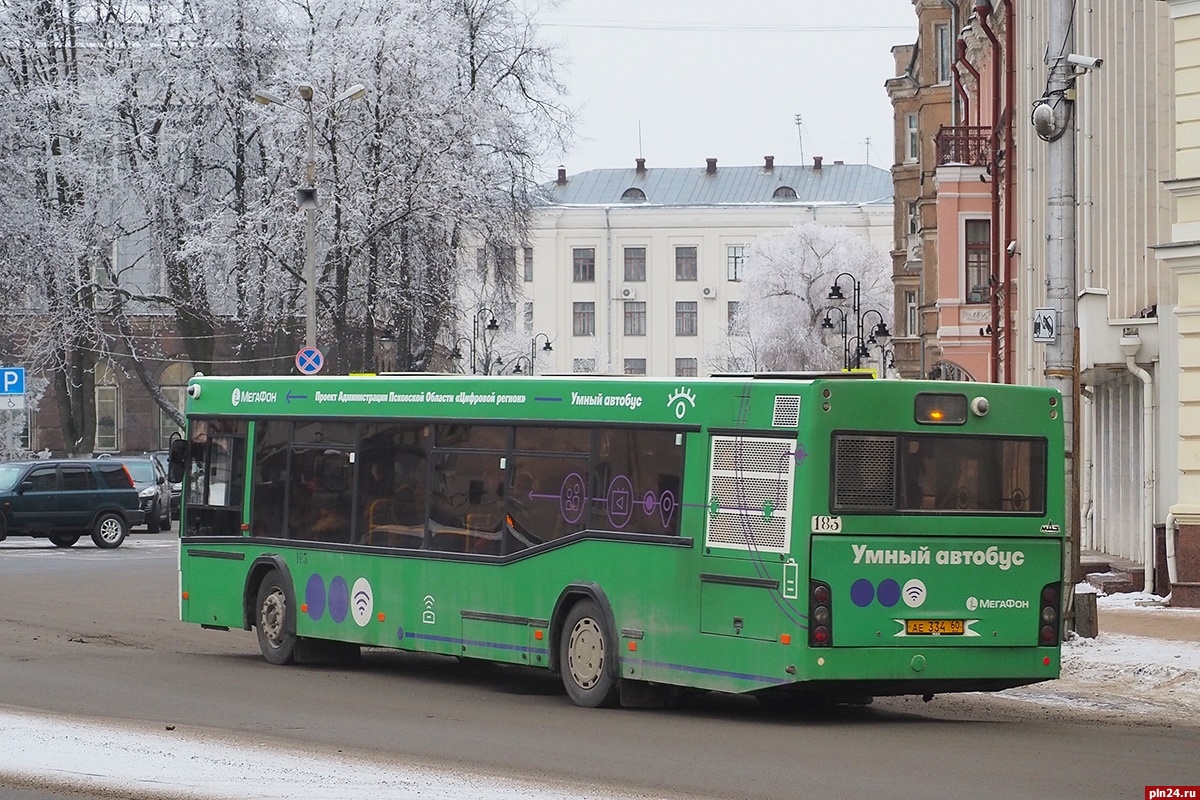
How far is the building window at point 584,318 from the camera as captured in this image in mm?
128500

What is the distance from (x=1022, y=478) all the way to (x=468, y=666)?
6.49 m

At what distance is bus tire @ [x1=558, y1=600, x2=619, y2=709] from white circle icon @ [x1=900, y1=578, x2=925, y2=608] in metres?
2.23

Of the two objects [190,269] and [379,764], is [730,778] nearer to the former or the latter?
[379,764]

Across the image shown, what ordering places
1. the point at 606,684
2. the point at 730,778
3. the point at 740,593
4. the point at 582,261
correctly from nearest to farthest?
the point at 730,778, the point at 740,593, the point at 606,684, the point at 582,261

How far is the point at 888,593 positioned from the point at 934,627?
45 cm

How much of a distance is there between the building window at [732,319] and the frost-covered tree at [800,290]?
1.12 ft

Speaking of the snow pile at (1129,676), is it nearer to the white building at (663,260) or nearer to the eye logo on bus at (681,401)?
the eye logo on bus at (681,401)

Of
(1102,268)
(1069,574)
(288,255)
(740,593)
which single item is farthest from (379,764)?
(288,255)

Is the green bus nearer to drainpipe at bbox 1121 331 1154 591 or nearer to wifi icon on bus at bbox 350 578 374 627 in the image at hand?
wifi icon on bus at bbox 350 578 374 627

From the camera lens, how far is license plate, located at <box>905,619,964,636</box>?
45.1 ft

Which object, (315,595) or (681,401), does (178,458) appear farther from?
(681,401)

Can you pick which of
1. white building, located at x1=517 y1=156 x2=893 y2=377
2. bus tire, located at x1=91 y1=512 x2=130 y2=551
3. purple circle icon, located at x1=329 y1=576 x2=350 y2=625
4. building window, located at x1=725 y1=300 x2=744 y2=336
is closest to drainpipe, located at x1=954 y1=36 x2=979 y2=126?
bus tire, located at x1=91 y1=512 x2=130 y2=551

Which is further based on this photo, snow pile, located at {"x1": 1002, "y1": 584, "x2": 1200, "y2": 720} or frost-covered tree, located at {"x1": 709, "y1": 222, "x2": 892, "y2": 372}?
frost-covered tree, located at {"x1": 709, "y1": 222, "x2": 892, "y2": 372}

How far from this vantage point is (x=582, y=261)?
419 ft
